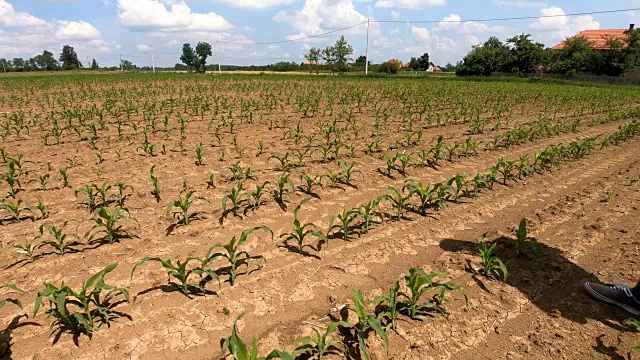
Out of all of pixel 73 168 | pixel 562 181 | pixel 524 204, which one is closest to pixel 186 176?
pixel 73 168

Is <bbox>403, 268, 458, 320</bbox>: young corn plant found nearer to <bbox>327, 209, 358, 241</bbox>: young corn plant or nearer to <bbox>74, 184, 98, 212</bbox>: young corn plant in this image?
<bbox>327, 209, 358, 241</bbox>: young corn plant

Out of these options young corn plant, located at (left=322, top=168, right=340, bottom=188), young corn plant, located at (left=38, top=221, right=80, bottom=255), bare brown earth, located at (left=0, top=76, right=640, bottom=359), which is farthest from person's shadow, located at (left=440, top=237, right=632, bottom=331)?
young corn plant, located at (left=38, top=221, right=80, bottom=255)

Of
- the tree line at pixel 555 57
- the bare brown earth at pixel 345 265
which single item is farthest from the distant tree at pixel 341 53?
the bare brown earth at pixel 345 265

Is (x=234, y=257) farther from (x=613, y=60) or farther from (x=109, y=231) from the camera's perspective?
(x=613, y=60)

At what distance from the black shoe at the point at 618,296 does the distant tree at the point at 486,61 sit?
60854 millimetres

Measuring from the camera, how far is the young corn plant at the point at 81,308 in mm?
2545

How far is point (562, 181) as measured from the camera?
6324 millimetres

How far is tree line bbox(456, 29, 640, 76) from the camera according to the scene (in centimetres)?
4478

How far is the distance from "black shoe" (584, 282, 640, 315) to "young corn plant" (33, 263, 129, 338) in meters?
4.20

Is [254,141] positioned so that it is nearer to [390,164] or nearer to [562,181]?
[390,164]

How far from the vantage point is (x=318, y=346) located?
241 centimetres

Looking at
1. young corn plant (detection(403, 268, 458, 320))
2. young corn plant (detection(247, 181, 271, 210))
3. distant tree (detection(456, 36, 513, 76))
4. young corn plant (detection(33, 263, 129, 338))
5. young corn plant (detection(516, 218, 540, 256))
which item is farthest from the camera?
distant tree (detection(456, 36, 513, 76))

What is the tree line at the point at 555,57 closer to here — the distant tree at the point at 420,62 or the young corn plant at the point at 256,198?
the distant tree at the point at 420,62

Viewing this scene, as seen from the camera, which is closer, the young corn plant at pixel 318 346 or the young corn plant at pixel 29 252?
the young corn plant at pixel 318 346
